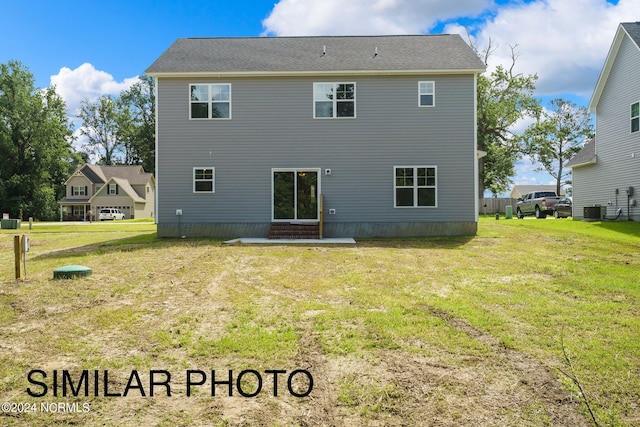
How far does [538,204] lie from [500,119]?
15.2m

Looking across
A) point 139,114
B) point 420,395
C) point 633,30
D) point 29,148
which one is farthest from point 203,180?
point 139,114

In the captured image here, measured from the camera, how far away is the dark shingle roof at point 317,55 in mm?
15641

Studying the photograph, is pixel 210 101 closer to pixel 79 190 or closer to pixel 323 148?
pixel 323 148

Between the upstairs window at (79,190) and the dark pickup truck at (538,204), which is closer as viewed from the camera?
the dark pickup truck at (538,204)

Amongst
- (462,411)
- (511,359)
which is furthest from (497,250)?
(462,411)

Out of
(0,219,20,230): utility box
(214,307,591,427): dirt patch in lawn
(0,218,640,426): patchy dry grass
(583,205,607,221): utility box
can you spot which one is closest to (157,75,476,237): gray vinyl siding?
(0,218,640,426): patchy dry grass

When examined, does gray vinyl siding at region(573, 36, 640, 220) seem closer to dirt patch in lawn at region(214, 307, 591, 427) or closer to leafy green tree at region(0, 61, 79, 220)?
dirt patch in lawn at region(214, 307, 591, 427)

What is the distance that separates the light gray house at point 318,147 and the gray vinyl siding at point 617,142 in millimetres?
7583

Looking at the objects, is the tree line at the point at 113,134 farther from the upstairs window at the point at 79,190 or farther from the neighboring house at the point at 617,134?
the neighboring house at the point at 617,134

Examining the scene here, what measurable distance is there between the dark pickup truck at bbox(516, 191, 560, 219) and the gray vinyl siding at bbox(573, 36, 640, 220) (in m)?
3.46

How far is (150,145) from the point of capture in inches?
2356

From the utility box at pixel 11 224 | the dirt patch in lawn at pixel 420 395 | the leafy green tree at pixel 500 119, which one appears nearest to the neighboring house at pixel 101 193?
the utility box at pixel 11 224

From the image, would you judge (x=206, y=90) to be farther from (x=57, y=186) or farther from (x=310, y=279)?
(x=57, y=186)

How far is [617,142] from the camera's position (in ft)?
62.2
